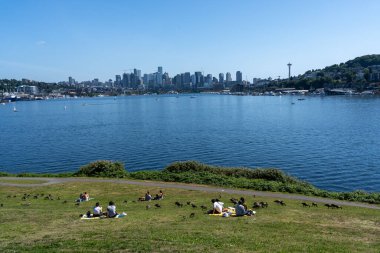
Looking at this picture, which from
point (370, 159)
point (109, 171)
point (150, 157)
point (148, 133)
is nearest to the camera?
point (109, 171)

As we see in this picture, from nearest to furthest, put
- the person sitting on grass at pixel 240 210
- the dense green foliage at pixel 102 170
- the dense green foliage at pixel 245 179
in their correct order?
the person sitting on grass at pixel 240 210 < the dense green foliage at pixel 245 179 < the dense green foliage at pixel 102 170

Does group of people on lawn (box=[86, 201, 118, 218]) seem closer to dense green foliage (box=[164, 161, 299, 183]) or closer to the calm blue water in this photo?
dense green foliage (box=[164, 161, 299, 183])

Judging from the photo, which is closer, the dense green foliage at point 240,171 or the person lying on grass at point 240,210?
the person lying on grass at point 240,210

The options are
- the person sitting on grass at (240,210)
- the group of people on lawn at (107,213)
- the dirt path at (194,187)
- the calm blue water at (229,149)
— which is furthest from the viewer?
the calm blue water at (229,149)

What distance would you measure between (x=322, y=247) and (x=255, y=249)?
8.80 feet

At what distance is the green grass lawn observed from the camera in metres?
14.6

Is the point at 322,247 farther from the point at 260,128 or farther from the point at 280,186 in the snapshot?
the point at 260,128

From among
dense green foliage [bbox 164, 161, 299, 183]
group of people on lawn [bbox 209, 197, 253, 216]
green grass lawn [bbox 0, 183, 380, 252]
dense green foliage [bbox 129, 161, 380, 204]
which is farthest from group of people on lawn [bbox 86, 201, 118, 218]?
dense green foliage [bbox 164, 161, 299, 183]

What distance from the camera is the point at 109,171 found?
1532 inches

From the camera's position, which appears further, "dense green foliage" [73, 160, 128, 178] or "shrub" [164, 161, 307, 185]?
"dense green foliage" [73, 160, 128, 178]

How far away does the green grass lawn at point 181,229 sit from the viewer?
48.0 feet

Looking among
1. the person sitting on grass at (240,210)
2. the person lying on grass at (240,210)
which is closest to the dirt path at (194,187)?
the person lying on grass at (240,210)

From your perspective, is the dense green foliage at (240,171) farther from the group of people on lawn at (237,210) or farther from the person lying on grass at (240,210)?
the person lying on grass at (240,210)

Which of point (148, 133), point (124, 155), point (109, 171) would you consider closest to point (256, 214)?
point (109, 171)
